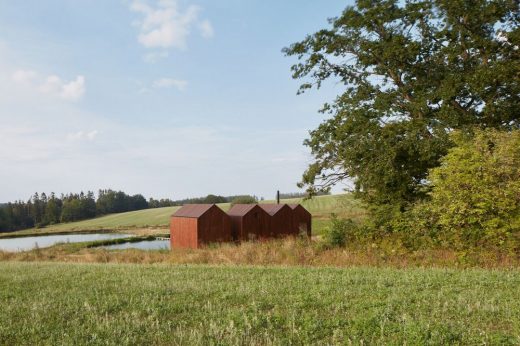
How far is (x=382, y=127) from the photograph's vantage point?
2259cm

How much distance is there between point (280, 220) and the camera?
4662 cm

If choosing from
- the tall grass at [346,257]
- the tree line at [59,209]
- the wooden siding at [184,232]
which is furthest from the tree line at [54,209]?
the tall grass at [346,257]

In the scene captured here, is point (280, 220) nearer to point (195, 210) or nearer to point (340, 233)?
point (195, 210)

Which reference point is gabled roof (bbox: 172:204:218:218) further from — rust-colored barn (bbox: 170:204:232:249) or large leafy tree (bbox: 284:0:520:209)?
large leafy tree (bbox: 284:0:520:209)

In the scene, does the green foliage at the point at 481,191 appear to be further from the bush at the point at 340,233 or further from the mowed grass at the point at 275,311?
the mowed grass at the point at 275,311

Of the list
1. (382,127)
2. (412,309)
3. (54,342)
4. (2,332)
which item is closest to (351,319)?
(412,309)

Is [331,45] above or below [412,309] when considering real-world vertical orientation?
above

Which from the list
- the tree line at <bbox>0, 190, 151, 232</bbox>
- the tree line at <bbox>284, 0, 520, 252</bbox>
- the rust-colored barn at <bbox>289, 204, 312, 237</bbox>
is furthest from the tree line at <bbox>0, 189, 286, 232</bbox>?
the tree line at <bbox>284, 0, 520, 252</bbox>

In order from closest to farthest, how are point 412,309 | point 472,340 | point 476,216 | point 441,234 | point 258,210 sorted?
point 472,340, point 412,309, point 476,216, point 441,234, point 258,210

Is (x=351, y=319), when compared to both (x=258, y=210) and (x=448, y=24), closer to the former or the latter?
(x=448, y=24)

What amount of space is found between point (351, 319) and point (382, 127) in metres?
18.1

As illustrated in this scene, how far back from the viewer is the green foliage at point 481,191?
15.6m

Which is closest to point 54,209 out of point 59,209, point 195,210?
point 59,209

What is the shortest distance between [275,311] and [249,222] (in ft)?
122
